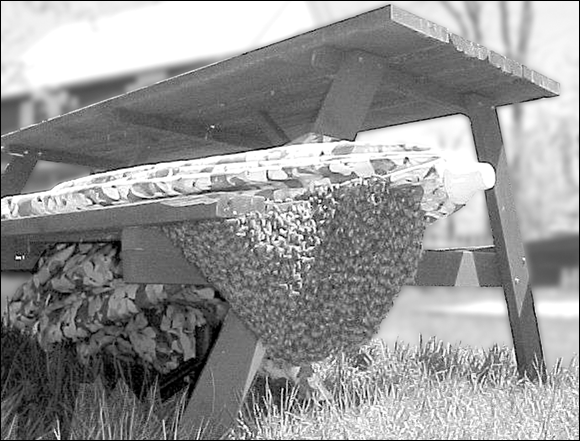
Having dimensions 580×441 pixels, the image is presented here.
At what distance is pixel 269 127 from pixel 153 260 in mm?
959

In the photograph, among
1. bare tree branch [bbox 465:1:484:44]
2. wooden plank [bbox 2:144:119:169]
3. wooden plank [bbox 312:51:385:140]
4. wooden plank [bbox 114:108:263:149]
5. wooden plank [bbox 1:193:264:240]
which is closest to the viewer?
wooden plank [bbox 1:193:264:240]

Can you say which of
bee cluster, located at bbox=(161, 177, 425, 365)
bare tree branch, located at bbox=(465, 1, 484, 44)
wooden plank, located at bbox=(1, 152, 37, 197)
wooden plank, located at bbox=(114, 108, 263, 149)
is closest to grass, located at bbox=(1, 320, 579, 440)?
bee cluster, located at bbox=(161, 177, 425, 365)

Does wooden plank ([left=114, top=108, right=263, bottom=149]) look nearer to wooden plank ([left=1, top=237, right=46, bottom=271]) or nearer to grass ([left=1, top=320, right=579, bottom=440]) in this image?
wooden plank ([left=1, top=237, right=46, bottom=271])

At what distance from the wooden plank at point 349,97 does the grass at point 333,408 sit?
21.6 inches

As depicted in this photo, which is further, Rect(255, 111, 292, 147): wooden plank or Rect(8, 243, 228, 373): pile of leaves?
Rect(255, 111, 292, 147): wooden plank

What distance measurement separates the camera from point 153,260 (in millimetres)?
1471

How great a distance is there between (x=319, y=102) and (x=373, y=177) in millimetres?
761

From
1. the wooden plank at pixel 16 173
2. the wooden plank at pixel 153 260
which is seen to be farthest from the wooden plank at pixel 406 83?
the wooden plank at pixel 16 173

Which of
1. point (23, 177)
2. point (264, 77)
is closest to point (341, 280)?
point (264, 77)

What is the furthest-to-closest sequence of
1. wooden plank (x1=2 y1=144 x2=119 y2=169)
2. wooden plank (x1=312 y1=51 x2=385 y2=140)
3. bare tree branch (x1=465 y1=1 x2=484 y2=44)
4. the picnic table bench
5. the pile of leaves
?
1. bare tree branch (x1=465 y1=1 x2=484 y2=44)
2. wooden plank (x1=2 y1=144 x2=119 y2=169)
3. the pile of leaves
4. wooden plank (x1=312 y1=51 x2=385 y2=140)
5. the picnic table bench

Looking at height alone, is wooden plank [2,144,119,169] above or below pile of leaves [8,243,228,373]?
above

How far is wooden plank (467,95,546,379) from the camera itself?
7.30 feet

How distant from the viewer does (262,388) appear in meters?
1.75

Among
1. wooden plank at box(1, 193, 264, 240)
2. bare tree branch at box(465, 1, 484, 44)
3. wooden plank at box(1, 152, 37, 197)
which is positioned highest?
bare tree branch at box(465, 1, 484, 44)
